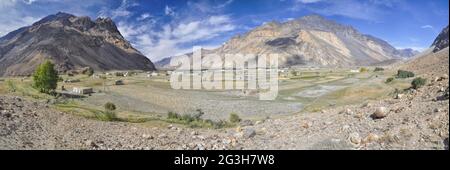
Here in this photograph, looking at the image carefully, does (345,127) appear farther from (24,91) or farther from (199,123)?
(24,91)

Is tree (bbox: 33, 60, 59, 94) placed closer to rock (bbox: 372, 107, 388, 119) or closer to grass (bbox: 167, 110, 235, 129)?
grass (bbox: 167, 110, 235, 129)

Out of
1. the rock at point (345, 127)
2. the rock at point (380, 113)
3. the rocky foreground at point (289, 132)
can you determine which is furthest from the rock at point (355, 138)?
the rock at point (380, 113)

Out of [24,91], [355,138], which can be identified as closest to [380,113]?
[355,138]

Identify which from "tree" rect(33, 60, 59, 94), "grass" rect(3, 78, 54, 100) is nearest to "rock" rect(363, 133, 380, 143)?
"grass" rect(3, 78, 54, 100)

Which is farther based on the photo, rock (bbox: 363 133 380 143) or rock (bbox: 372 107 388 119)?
rock (bbox: 372 107 388 119)

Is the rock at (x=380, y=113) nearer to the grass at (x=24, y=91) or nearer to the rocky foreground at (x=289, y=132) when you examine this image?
the rocky foreground at (x=289, y=132)

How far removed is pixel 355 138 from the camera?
48.9 feet

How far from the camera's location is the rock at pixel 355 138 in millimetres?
14745

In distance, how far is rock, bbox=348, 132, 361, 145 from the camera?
581 inches

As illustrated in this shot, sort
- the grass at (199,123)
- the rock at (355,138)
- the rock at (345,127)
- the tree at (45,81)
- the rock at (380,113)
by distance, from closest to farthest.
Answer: the rock at (355,138), the rock at (345,127), the rock at (380,113), the grass at (199,123), the tree at (45,81)
